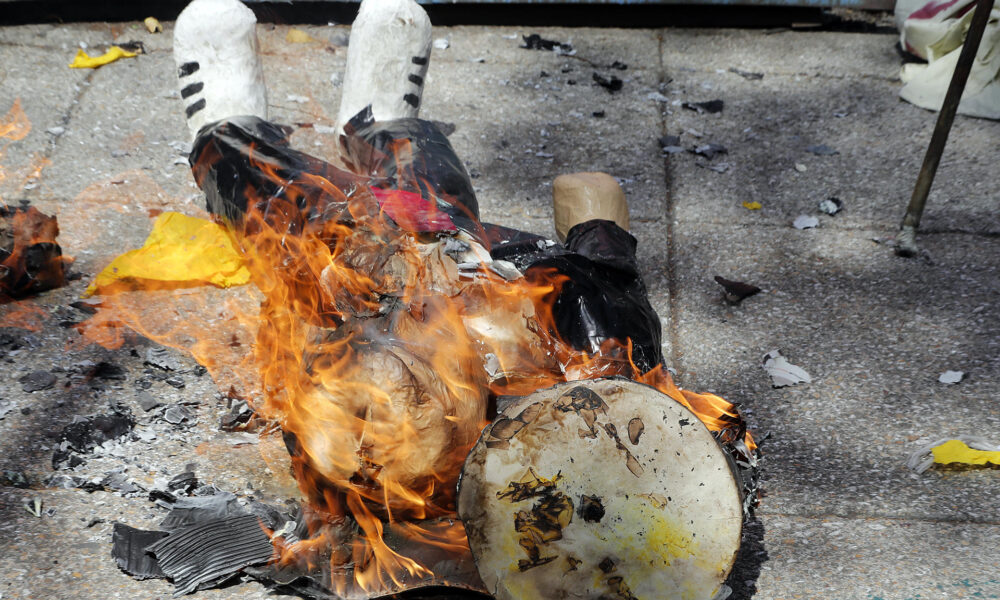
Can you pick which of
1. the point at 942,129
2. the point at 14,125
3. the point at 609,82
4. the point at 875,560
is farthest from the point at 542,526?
the point at 14,125

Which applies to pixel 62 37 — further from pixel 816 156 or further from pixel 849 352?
pixel 849 352

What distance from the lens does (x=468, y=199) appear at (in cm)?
308

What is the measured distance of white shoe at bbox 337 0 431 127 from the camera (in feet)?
11.3

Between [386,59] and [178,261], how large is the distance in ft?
3.78

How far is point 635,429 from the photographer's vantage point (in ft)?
6.24

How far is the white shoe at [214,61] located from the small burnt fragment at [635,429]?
2.26m

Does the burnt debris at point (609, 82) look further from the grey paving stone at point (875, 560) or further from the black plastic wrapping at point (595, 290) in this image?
the grey paving stone at point (875, 560)

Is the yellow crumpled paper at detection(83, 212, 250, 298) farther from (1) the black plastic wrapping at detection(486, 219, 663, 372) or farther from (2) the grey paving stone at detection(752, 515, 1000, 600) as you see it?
(2) the grey paving stone at detection(752, 515, 1000, 600)

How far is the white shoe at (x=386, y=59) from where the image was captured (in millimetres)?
3451

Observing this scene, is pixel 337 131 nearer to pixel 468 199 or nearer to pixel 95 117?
pixel 468 199

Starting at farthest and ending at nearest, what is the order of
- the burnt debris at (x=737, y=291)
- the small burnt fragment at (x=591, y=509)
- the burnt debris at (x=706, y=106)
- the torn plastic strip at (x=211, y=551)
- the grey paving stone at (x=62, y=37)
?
the grey paving stone at (x=62, y=37)
the burnt debris at (x=706, y=106)
the burnt debris at (x=737, y=291)
the torn plastic strip at (x=211, y=551)
the small burnt fragment at (x=591, y=509)

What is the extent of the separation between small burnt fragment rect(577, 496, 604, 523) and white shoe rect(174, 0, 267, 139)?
7.57 feet

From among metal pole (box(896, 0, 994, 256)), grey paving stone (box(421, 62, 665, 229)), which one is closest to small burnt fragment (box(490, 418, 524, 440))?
grey paving stone (box(421, 62, 665, 229))

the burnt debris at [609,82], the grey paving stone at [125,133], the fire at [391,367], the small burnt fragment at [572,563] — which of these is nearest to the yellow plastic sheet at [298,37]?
the grey paving stone at [125,133]
